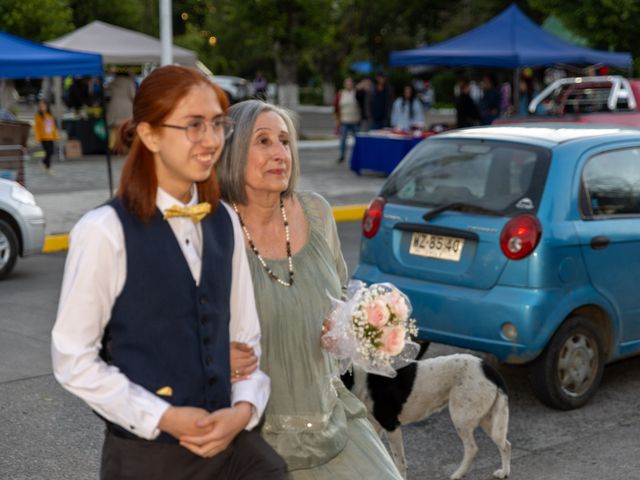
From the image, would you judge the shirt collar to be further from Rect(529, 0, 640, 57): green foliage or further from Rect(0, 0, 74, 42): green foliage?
Rect(0, 0, 74, 42): green foliage

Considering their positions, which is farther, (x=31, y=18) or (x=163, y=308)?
(x=31, y=18)

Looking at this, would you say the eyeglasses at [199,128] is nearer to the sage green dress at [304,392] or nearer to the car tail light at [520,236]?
the sage green dress at [304,392]

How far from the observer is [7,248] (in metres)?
10.5

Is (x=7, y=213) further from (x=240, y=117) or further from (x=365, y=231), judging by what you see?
(x=240, y=117)

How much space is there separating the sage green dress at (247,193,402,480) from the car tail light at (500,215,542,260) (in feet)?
9.71

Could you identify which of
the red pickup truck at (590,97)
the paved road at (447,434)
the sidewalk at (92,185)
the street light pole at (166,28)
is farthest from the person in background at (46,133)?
the paved road at (447,434)

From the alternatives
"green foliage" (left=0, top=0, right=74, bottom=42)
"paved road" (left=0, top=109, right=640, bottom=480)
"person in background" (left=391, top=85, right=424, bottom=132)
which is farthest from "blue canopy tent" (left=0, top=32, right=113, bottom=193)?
"green foliage" (left=0, top=0, right=74, bottom=42)

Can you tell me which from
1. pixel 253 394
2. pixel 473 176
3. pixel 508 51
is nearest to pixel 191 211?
pixel 253 394

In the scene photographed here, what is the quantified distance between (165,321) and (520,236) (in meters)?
3.93

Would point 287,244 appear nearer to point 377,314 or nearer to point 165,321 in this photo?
point 377,314

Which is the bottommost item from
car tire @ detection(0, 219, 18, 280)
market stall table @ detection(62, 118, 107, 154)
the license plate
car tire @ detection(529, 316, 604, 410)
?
market stall table @ detection(62, 118, 107, 154)

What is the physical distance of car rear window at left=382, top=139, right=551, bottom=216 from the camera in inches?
246

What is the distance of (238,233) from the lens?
2.67 metres

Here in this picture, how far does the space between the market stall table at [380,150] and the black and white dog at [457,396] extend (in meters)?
13.9
